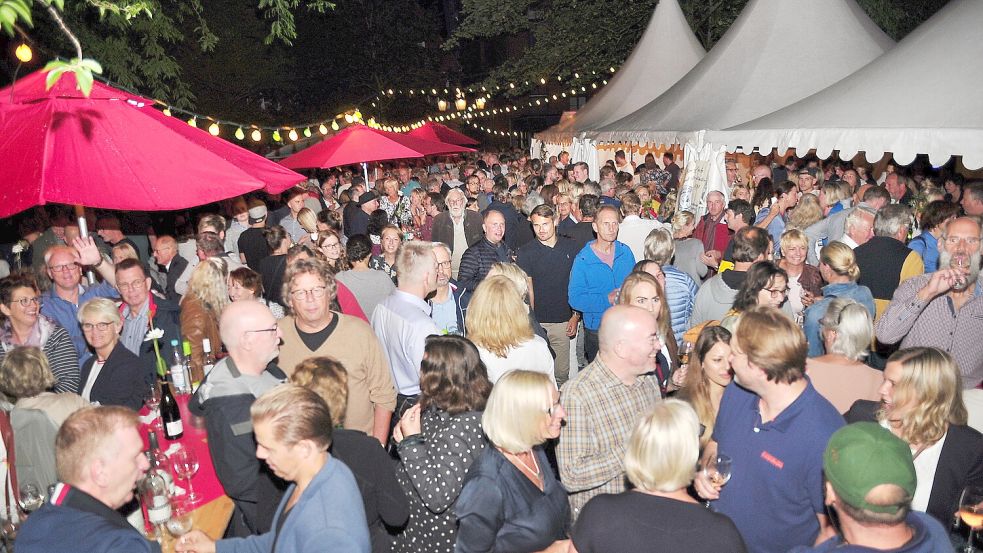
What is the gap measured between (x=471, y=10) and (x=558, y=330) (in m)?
20.0

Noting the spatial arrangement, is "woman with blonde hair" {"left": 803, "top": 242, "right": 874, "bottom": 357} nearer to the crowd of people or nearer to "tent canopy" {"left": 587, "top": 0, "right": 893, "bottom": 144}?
the crowd of people

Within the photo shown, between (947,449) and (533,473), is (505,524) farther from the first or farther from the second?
(947,449)

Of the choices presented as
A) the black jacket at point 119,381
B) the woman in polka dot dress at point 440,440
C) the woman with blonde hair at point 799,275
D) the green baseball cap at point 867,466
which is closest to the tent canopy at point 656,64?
the woman with blonde hair at point 799,275

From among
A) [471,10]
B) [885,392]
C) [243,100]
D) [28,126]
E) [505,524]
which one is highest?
[471,10]

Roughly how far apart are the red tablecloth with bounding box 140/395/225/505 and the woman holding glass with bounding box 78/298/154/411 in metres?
0.23

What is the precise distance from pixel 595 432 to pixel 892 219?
384 cm

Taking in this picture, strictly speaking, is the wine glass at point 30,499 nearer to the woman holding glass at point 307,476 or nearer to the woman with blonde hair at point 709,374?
the woman holding glass at point 307,476

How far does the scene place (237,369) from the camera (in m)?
3.45

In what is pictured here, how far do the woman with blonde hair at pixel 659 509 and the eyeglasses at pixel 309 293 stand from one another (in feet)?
7.23

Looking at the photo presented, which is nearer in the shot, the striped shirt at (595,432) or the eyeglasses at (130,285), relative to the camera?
the striped shirt at (595,432)

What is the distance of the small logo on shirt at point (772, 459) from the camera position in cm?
278

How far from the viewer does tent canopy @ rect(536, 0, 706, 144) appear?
619 inches

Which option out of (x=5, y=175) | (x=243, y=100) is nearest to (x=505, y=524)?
(x=5, y=175)

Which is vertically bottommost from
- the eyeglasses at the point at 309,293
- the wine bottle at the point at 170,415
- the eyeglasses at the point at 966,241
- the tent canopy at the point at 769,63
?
the wine bottle at the point at 170,415
